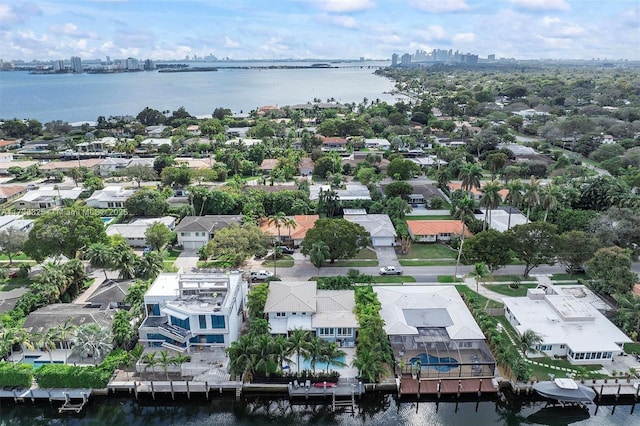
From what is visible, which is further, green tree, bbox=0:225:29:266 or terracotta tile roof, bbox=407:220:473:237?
terracotta tile roof, bbox=407:220:473:237

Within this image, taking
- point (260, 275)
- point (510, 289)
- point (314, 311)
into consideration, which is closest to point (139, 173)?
point (260, 275)

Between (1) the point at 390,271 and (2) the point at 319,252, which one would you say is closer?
(2) the point at 319,252

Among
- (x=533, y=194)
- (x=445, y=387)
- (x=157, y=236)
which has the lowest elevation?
(x=445, y=387)

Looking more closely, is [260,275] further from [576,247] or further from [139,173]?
[139,173]

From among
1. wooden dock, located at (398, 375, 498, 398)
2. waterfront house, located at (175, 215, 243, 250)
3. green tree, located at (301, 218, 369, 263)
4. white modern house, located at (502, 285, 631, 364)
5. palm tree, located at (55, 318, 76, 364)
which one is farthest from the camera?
waterfront house, located at (175, 215, 243, 250)

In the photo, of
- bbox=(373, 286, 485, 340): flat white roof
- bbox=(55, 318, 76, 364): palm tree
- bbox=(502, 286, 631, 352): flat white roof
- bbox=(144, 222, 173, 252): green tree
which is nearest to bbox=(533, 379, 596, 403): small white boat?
bbox=(502, 286, 631, 352): flat white roof

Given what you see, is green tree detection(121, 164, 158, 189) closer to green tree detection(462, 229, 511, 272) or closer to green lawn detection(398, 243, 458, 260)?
green lawn detection(398, 243, 458, 260)
